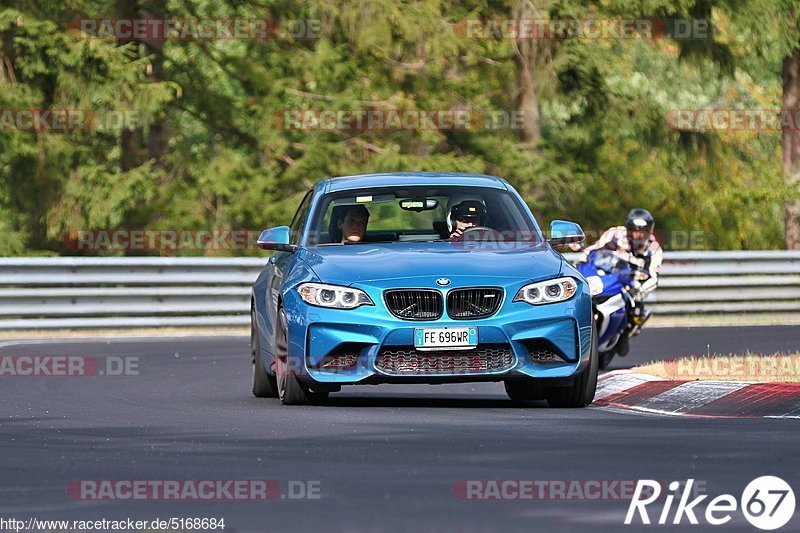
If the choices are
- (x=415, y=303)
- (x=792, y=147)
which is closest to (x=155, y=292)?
(x=415, y=303)

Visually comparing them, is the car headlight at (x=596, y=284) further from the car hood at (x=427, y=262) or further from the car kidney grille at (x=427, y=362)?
the car kidney grille at (x=427, y=362)

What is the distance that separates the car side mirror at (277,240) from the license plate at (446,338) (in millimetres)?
1776

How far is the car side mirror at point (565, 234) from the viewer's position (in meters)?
13.5

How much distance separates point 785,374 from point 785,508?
22.6 feet

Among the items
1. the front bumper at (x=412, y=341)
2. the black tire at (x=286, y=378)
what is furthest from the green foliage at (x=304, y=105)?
the front bumper at (x=412, y=341)

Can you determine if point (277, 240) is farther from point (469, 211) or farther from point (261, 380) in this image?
point (469, 211)

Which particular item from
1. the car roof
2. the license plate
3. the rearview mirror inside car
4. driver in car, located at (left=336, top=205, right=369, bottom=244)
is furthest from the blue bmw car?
the car roof

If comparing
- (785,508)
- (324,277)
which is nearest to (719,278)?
(324,277)

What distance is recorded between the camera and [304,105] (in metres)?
34.9

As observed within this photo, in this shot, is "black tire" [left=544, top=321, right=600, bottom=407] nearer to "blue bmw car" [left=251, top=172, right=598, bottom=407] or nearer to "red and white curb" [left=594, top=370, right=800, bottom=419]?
"blue bmw car" [left=251, top=172, right=598, bottom=407]

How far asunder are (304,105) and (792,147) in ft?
30.7

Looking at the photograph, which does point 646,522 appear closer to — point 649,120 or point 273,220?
point 273,220

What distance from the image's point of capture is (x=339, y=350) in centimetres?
1248

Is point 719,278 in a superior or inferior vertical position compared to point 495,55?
inferior
